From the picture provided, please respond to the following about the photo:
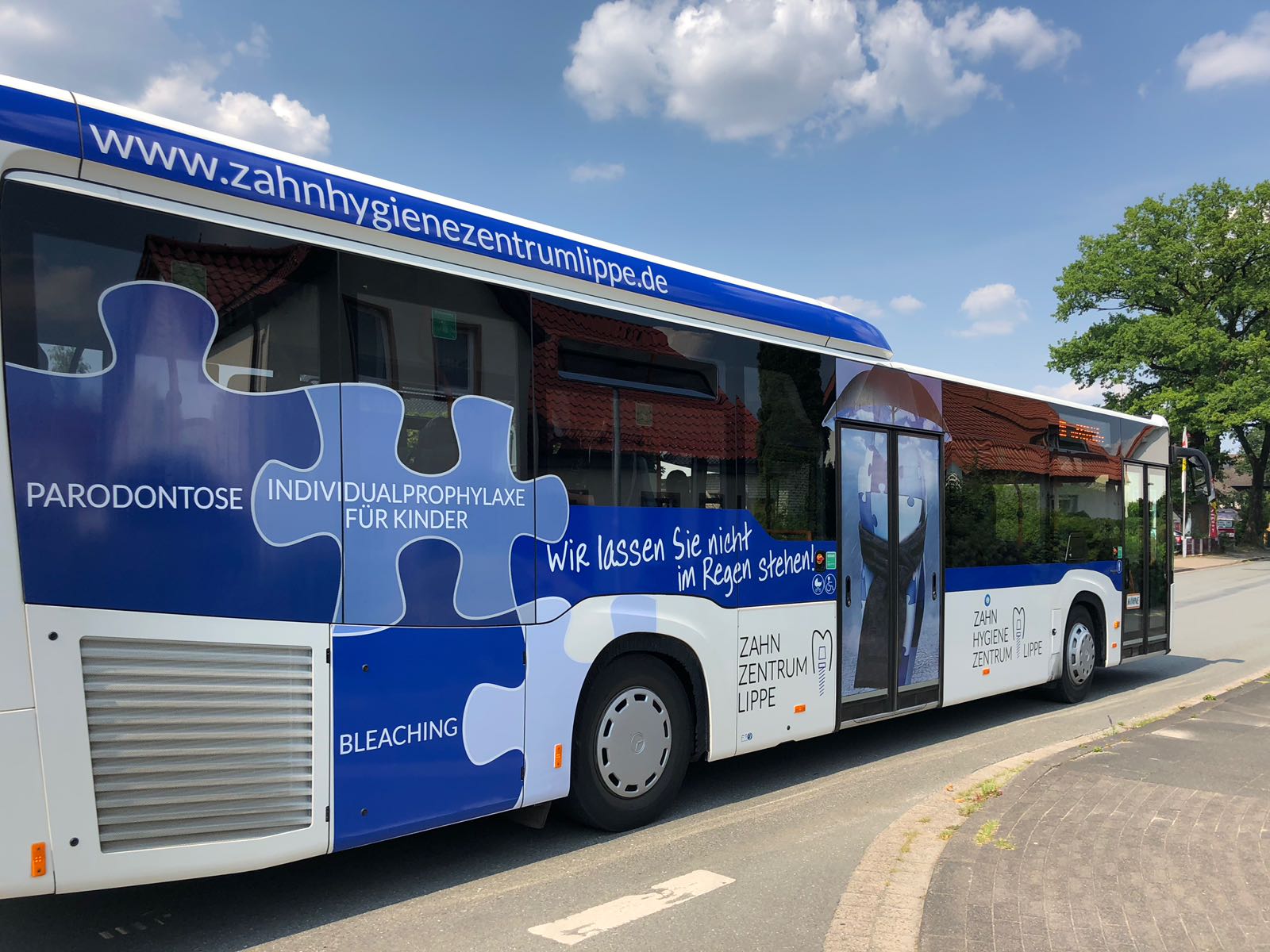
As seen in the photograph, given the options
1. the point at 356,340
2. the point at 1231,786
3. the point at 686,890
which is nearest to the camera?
the point at 356,340

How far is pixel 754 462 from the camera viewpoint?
6078 mm

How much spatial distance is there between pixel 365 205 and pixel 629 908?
3.46 m

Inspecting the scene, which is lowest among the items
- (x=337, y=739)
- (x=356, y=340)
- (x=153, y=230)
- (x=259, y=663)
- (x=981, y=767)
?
(x=981, y=767)

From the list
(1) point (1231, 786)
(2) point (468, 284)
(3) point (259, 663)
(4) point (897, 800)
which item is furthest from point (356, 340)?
(1) point (1231, 786)

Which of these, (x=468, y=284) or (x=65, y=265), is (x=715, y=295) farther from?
(x=65, y=265)

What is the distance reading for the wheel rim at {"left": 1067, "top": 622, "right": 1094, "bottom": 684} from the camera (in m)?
9.45

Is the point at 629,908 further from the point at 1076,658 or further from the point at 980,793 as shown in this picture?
the point at 1076,658

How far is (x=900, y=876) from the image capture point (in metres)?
4.49

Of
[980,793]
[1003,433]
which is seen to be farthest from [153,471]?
[1003,433]

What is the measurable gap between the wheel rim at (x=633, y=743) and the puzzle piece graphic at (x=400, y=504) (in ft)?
3.36

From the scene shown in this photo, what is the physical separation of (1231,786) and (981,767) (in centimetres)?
159

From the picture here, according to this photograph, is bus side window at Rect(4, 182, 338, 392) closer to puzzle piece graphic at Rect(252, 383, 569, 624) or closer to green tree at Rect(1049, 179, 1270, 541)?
puzzle piece graphic at Rect(252, 383, 569, 624)

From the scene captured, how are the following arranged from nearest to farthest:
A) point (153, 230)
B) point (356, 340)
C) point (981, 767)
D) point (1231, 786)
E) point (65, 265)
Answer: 1. point (65, 265)
2. point (153, 230)
3. point (356, 340)
4. point (1231, 786)
5. point (981, 767)

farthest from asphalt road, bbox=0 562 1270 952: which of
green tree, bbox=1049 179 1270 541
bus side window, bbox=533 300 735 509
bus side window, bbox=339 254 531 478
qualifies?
green tree, bbox=1049 179 1270 541
